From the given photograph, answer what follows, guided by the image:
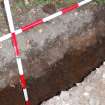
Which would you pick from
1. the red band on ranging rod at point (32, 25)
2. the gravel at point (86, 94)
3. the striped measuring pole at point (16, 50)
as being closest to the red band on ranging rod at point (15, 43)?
the striped measuring pole at point (16, 50)

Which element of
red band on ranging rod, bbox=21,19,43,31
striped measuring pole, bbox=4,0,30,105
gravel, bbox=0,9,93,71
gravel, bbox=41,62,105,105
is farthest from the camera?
gravel, bbox=0,9,93,71

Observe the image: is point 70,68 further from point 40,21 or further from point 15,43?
point 15,43

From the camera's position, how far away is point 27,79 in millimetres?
6207

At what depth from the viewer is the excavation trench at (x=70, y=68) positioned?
6078 mm

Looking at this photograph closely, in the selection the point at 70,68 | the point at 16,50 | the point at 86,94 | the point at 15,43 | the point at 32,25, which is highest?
the point at 32,25

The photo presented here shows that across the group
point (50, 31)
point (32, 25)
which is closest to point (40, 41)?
point (50, 31)

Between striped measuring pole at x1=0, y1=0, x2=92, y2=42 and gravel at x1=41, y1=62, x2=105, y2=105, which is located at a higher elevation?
striped measuring pole at x1=0, y1=0, x2=92, y2=42

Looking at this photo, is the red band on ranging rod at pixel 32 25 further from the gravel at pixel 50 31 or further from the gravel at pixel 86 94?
the gravel at pixel 86 94

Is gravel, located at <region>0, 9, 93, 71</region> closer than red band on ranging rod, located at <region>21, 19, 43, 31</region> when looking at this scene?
No

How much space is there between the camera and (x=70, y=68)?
6414mm

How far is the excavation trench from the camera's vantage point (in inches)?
239

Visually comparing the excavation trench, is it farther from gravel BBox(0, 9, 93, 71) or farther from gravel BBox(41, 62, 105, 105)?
gravel BBox(41, 62, 105, 105)

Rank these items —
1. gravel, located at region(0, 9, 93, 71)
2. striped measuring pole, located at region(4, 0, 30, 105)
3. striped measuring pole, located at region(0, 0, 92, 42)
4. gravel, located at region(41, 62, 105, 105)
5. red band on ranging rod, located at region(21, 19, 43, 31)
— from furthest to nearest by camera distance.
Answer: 1. gravel, located at region(0, 9, 93, 71)
2. red band on ranging rod, located at region(21, 19, 43, 31)
3. striped measuring pole, located at region(0, 0, 92, 42)
4. striped measuring pole, located at region(4, 0, 30, 105)
5. gravel, located at region(41, 62, 105, 105)

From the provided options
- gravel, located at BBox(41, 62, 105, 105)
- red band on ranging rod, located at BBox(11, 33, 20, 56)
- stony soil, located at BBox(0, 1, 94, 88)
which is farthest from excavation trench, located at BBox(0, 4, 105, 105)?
gravel, located at BBox(41, 62, 105, 105)
